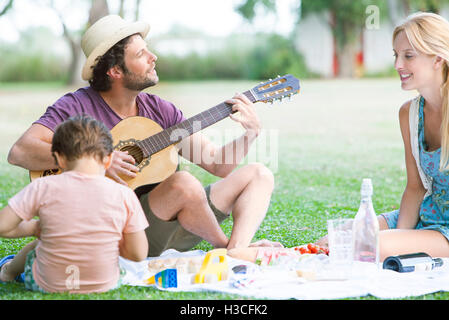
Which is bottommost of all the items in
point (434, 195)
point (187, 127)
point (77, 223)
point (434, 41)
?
point (434, 195)

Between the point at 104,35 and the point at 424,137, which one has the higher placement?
the point at 104,35

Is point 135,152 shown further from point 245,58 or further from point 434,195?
point 245,58

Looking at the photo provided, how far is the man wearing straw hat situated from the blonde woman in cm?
81

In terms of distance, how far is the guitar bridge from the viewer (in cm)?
370

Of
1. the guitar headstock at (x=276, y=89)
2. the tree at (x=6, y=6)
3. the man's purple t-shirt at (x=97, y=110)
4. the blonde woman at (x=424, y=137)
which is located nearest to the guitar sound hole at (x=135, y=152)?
the man's purple t-shirt at (x=97, y=110)

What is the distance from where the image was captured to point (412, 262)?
3.40 metres

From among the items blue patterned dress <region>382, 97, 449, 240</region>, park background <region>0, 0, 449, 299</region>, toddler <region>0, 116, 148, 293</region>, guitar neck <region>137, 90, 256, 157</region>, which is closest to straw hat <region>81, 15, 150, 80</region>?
guitar neck <region>137, 90, 256, 157</region>

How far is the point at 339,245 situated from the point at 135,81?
1.50 m

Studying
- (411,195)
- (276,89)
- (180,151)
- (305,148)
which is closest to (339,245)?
(411,195)

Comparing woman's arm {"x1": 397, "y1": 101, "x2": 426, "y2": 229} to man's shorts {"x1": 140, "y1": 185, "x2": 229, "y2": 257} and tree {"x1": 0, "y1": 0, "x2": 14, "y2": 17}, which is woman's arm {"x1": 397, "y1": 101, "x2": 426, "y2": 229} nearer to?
man's shorts {"x1": 140, "y1": 185, "x2": 229, "y2": 257}

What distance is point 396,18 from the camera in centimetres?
1925
